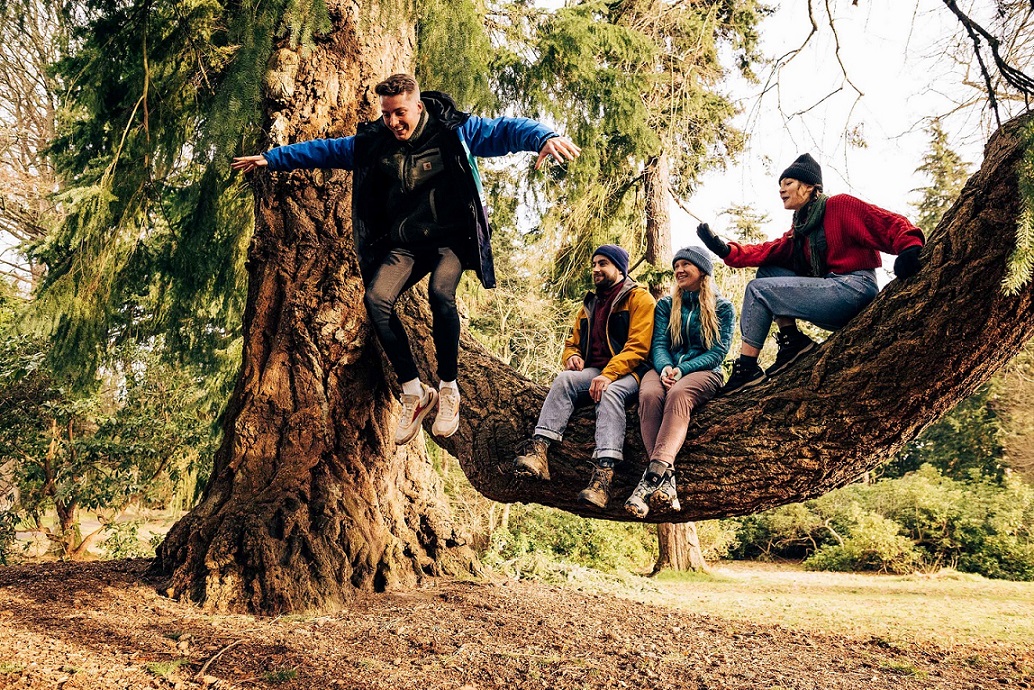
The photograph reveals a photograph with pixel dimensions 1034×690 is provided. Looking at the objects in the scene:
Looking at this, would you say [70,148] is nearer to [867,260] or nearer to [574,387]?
[574,387]

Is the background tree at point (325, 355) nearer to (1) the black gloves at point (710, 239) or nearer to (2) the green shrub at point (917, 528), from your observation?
(1) the black gloves at point (710, 239)

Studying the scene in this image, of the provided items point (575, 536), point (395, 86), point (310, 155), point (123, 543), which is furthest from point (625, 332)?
point (123, 543)

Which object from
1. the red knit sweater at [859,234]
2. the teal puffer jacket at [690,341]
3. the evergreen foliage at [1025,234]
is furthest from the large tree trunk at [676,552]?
the evergreen foliage at [1025,234]

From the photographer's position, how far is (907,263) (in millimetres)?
2953

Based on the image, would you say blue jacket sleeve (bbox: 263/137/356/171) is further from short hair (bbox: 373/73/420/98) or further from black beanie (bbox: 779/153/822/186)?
black beanie (bbox: 779/153/822/186)

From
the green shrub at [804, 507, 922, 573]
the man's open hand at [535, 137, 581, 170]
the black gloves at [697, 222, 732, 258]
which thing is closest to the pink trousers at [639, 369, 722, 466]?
the black gloves at [697, 222, 732, 258]

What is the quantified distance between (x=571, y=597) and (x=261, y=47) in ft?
15.1

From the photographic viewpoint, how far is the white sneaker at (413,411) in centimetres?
421

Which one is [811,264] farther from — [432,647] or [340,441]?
[340,441]

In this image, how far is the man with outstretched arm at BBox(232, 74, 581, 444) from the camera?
3693mm

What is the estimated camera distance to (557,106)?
7.27 metres

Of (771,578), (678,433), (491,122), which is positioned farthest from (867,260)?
(771,578)

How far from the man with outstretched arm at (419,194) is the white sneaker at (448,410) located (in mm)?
69

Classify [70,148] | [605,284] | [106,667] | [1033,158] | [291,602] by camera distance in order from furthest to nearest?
1. [70,148]
2. [291,602]
3. [605,284]
4. [106,667]
5. [1033,158]
